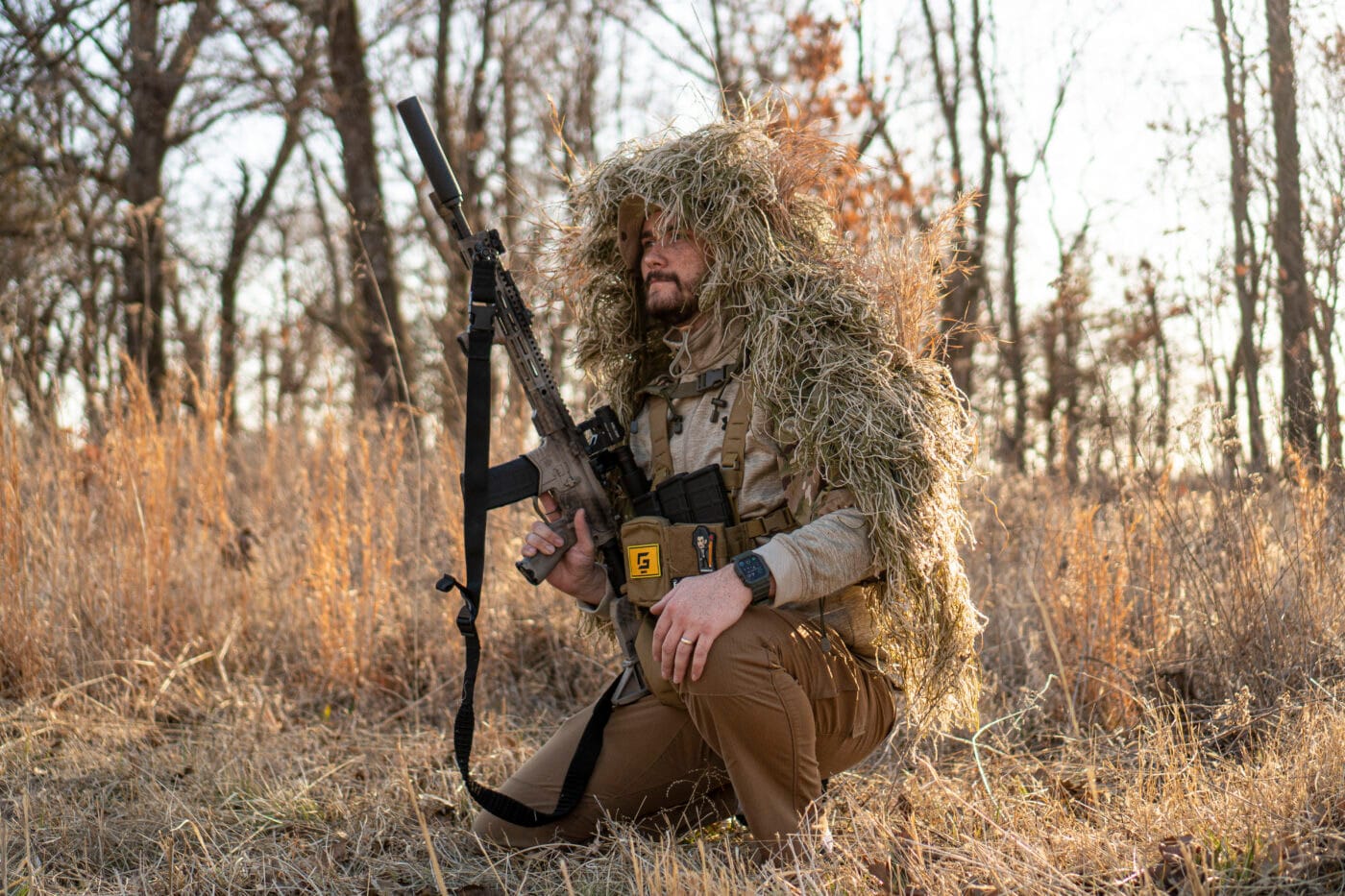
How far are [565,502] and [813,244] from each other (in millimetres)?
1014

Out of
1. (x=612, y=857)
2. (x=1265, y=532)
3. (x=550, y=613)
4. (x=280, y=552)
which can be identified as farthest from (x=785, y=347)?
(x=280, y=552)

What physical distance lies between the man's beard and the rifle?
33cm

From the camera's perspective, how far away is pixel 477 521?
2633 mm

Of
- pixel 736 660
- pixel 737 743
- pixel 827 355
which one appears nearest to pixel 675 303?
pixel 827 355

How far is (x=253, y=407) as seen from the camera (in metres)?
19.3

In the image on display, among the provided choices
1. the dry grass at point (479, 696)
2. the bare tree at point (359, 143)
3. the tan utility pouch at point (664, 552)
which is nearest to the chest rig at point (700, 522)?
the tan utility pouch at point (664, 552)

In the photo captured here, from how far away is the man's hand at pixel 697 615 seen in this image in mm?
2321

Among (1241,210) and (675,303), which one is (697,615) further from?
(1241,210)

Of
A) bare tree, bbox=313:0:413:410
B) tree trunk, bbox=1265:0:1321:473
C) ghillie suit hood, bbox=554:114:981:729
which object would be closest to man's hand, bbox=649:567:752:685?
ghillie suit hood, bbox=554:114:981:729

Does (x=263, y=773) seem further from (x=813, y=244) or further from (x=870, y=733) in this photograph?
(x=813, y=244)

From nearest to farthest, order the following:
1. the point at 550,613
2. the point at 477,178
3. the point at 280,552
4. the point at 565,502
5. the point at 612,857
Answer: the point at 612,857 → the point at 565,502 → the point at 550,613 → the point at 280,552 → the point at 477,178

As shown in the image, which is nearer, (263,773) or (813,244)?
(813,244)

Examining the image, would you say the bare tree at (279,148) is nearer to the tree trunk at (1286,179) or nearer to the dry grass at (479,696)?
the dry grass at (479,696)

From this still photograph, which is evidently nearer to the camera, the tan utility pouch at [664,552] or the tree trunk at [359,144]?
the tan utility pouch at [664,552]
